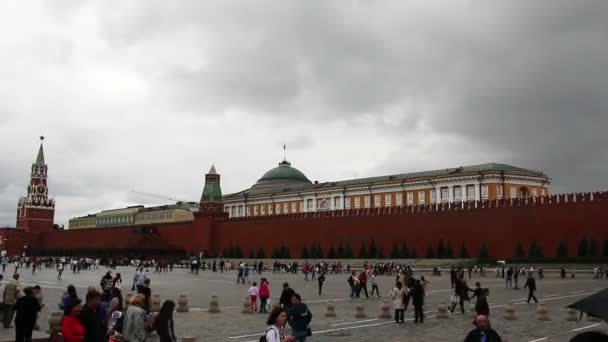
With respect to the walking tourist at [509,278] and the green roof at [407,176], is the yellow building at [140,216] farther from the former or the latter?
the walking tourist at [509,278]

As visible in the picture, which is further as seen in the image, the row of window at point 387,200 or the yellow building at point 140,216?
the yellow building at point 140,216

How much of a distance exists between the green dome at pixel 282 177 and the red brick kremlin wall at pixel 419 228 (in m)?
19.8

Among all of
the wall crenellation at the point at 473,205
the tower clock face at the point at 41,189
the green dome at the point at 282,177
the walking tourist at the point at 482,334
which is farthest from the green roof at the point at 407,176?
the walking tourist at the point at 482,334

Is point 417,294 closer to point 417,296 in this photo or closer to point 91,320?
point 417,296

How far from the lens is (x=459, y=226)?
4341cm

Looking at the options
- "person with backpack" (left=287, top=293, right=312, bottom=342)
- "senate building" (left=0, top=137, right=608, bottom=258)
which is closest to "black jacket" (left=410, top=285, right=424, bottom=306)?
"person with backpack" (left=287, top=293, right=312, bottom=342)

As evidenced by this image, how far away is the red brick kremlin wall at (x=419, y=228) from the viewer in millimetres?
37531

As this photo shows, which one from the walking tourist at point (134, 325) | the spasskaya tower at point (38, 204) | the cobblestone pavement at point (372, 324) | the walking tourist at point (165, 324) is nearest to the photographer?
the walking tourist at point (134, 325)

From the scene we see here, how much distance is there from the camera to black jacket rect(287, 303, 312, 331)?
28.0 feet

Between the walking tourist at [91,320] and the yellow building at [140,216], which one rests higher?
the yellow building at [140,216]

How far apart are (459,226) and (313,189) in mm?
31830

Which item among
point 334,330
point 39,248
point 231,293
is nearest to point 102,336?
point 334,330

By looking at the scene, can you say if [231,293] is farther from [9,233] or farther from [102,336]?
[9,233]

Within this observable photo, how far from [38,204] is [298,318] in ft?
333
